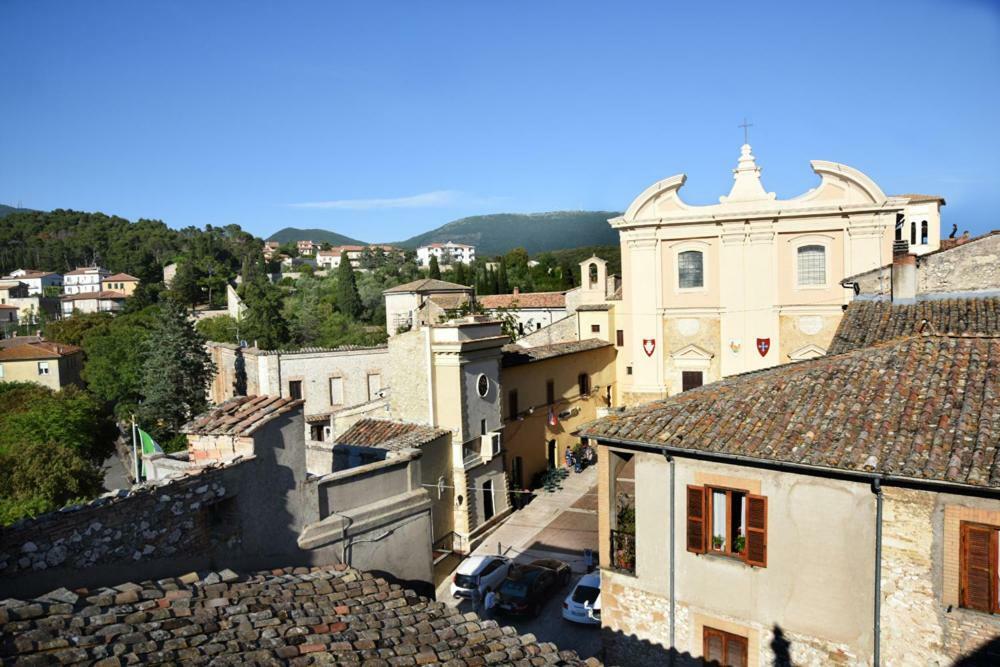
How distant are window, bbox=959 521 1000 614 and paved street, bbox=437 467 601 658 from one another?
720 cm

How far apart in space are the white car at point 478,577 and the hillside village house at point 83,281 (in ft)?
373

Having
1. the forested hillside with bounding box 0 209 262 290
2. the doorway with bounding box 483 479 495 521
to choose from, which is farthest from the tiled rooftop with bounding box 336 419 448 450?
the forested hillside with bounding box 0 209 262 290

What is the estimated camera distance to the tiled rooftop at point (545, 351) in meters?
25.8

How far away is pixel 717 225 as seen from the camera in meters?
25.7

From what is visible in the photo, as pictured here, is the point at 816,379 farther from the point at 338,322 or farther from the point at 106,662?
the point at 338,322

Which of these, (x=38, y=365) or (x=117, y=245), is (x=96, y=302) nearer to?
(x=38, y=365)

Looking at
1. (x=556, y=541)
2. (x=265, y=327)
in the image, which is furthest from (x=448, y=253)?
(x=556, y=541)

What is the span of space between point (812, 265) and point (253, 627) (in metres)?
23.8

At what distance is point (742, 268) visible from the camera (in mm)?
25609

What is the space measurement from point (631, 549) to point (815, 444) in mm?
3375

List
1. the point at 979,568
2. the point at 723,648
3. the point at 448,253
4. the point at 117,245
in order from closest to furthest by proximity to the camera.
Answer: the point at 979,568, the point at 723,648, the point at 117,245, the point at 448,253

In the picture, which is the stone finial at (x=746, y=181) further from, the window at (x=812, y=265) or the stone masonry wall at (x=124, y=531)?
the stone masonry wall at (x=124, y=531)

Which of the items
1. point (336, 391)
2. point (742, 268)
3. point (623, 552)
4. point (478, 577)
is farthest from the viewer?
point (336, 391)

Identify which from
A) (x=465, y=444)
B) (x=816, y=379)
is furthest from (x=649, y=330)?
(x=816, y=379)
